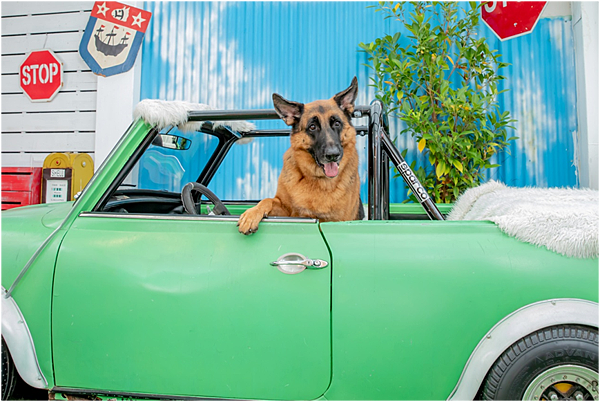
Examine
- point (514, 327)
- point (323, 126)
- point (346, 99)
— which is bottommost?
point (514, 327)

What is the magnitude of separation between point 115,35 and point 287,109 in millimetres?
3891

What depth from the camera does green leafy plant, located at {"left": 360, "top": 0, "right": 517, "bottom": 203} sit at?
12.6 feet

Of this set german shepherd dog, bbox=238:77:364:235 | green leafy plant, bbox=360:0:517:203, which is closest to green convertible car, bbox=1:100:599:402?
german shepherd dog, bbox=238:77:364:235

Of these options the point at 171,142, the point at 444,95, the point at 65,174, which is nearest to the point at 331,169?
the point at 171,142

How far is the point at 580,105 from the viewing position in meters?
4.24

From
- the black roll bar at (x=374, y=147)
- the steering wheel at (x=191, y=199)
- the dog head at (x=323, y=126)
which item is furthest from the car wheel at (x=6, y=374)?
the dog head at (x=323, y=126)

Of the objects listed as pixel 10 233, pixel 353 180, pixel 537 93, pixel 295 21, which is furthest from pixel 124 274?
pixel 537 93

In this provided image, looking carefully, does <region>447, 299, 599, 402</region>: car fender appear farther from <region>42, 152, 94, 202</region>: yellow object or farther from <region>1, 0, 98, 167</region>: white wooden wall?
<region>1, 0, 98, 167</region>: white wooden wall

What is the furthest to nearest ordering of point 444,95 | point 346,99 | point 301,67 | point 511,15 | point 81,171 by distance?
point 81,171 < point 301,67 < point 511,15 < point 444,95 < point 346,99

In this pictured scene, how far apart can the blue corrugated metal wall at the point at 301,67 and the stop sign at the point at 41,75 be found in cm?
130

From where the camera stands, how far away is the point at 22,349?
1.49 meters

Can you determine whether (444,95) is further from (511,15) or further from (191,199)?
(191,199)

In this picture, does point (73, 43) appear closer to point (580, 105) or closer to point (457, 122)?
point (457, 122)

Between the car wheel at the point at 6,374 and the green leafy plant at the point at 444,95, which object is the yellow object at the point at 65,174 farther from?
the green leafy plant at the point at 444,95
